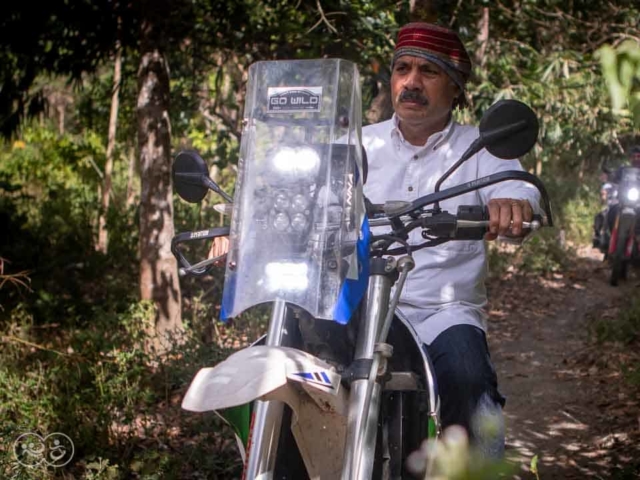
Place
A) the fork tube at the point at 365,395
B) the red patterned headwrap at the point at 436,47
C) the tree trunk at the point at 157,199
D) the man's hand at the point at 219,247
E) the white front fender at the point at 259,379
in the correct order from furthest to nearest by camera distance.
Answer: the tree trunk at the point at 157,199 → the red patterned headwrap at the point at 436,47 → the man's hand at the point at 219,247 → the fork tube at the point at 365,395 → the white front fender at the point at 259,379

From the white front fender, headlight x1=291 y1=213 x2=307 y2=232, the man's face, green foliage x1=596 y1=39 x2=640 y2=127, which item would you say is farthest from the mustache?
green foliage x1=596 y1=39 x2=640 y2=127

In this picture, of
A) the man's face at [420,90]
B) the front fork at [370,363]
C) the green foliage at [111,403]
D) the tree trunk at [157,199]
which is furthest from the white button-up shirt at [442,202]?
the tree trunk at [157,199]

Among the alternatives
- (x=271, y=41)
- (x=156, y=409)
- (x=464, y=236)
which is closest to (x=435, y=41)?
(x=464, y=236)

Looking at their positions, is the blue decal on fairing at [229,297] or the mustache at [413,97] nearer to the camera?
the blue decal on fairing at [229,297]

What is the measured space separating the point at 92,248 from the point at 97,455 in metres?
5.47

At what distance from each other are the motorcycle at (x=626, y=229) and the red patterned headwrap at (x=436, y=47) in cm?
856

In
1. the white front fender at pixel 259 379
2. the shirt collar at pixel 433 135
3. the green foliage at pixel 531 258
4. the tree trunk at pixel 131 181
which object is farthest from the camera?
the tree trunk at pixel 131 181

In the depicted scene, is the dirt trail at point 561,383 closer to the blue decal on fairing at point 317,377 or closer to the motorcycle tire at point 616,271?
the motorcycle tire at point 616,271

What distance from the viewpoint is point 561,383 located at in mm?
6883

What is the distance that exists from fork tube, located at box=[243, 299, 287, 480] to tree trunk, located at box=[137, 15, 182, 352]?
5151 mm

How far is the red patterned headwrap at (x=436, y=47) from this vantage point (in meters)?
3.17

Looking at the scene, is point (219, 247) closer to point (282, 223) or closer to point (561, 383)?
point (282, 223)

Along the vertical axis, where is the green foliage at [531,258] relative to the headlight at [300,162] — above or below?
below

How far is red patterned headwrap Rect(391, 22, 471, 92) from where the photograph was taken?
3.17 metres
